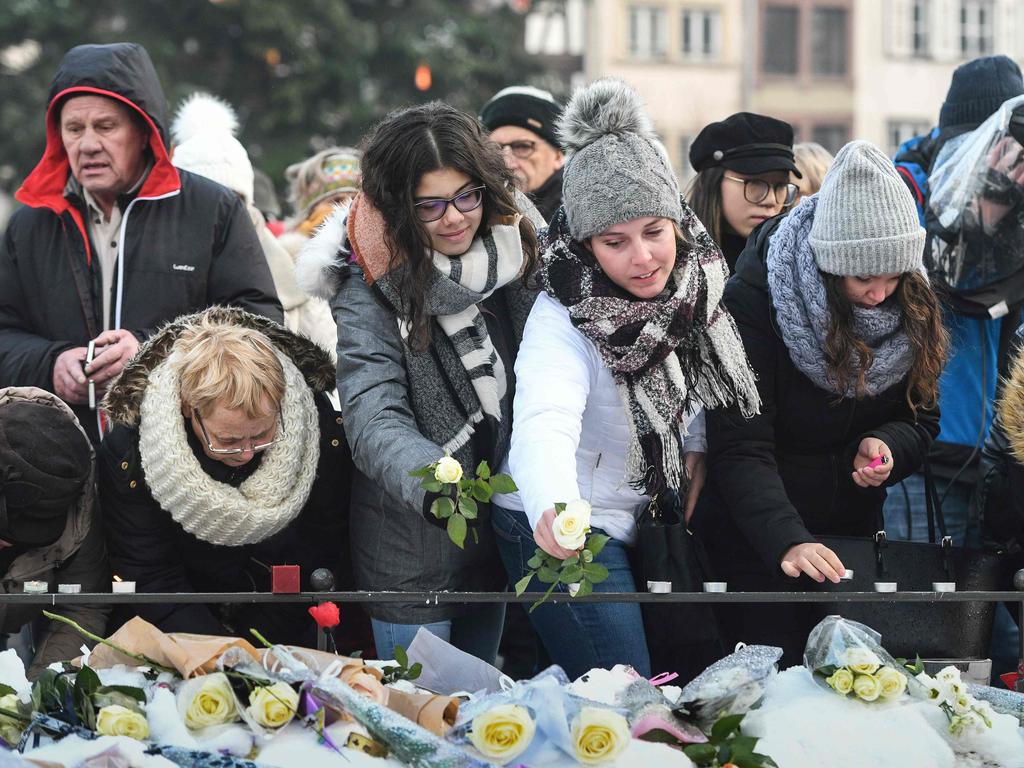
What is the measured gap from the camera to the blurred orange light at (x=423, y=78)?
17062mm

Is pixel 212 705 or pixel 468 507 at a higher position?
pixel 468 507

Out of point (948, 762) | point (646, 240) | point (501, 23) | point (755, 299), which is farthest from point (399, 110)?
point (501, 23)

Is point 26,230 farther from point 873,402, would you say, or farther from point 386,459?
point 873,402

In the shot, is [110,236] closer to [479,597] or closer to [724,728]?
[479,597]

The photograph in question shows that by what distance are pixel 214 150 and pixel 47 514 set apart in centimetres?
222

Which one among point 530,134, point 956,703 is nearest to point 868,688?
point 956,703

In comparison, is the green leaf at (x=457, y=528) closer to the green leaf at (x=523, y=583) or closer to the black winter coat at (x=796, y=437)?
the green leaf at (x=523, y=583)

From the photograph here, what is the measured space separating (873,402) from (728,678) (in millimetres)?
1079

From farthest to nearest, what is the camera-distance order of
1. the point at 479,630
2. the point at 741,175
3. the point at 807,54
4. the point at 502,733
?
the point at 807,54 < the point at 741,175 < the point at 479,630 < the point at 502,733

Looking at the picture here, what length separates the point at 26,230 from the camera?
405 cm

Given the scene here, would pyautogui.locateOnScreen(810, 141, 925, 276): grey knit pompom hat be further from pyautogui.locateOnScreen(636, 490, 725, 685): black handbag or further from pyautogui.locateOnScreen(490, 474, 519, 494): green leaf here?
pyautogui.locateOnScreen(490, 474, 519, 494): green leaf

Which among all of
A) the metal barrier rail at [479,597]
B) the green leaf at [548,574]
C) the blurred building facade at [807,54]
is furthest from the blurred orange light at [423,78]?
the green leaf at [548,574]

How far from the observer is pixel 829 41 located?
31281 mm

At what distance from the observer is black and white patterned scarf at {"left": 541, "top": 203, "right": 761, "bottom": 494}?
3.08 metres
